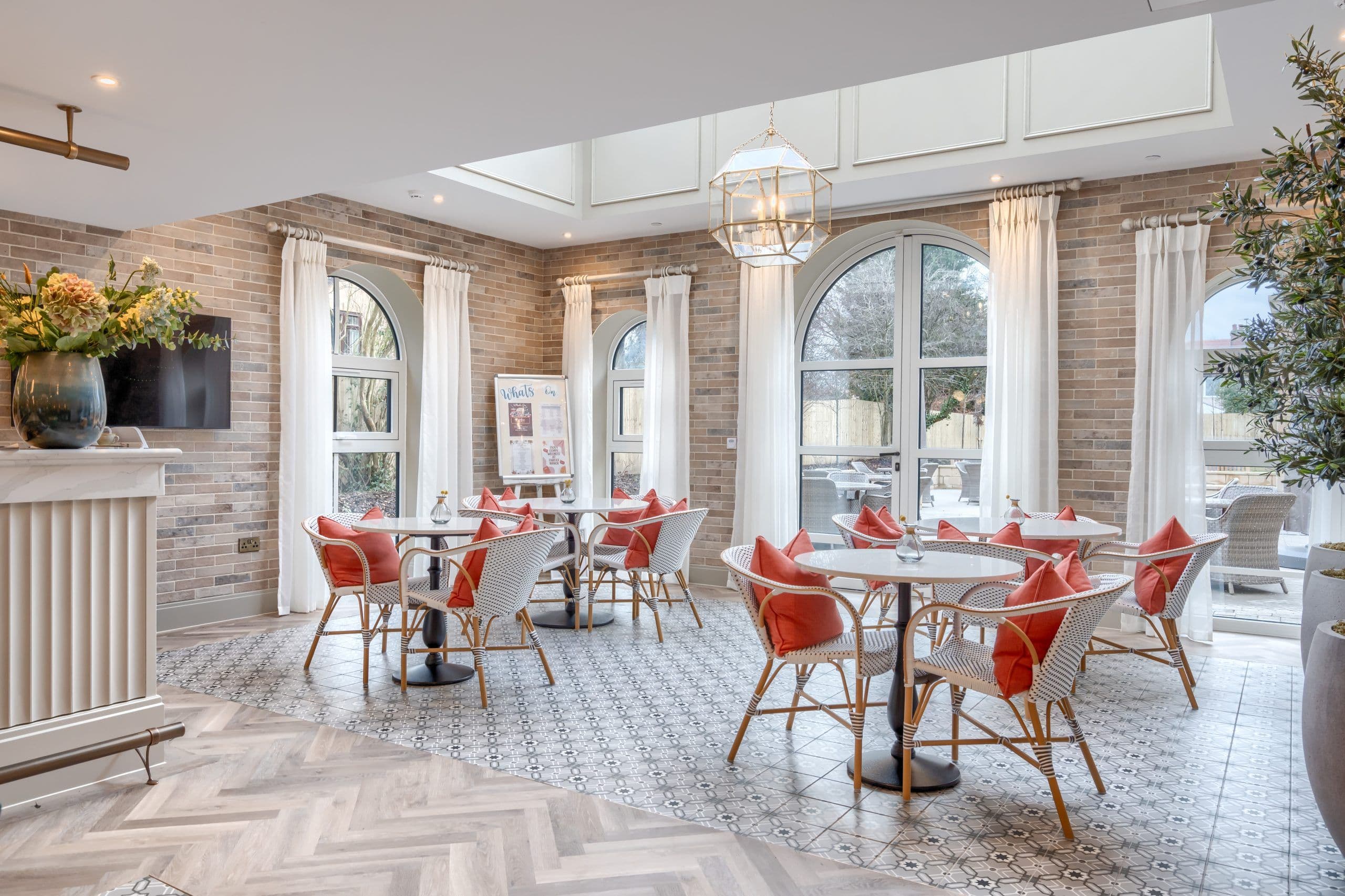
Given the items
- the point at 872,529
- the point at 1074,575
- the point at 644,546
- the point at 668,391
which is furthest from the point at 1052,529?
the point at 668,391

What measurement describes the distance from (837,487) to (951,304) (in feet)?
5.54

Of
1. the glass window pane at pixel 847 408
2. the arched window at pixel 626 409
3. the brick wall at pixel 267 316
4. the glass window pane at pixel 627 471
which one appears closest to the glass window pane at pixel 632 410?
the arched window at pixel 626 409

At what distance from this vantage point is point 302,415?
6.10 meters

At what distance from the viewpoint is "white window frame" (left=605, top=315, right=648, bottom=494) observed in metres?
8.23

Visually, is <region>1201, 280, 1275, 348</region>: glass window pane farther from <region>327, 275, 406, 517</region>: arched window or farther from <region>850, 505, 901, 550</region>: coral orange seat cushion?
<region>327, 275, 406, 517</region>: arched window

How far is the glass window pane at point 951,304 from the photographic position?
6.58m

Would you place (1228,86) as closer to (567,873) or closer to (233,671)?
(567,873)

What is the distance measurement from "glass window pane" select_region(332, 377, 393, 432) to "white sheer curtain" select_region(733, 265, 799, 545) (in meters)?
2.96

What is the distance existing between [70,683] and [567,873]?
6.13 feet

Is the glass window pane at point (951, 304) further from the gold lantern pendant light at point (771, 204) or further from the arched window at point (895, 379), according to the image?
the gold lantern pendant light at point (771, 204)

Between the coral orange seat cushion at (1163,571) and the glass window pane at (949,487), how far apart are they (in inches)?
80.5

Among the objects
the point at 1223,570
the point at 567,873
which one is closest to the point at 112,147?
the point at 567,873

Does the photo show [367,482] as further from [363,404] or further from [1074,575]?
[1074,575]

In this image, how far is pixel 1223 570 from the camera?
18.7ft
